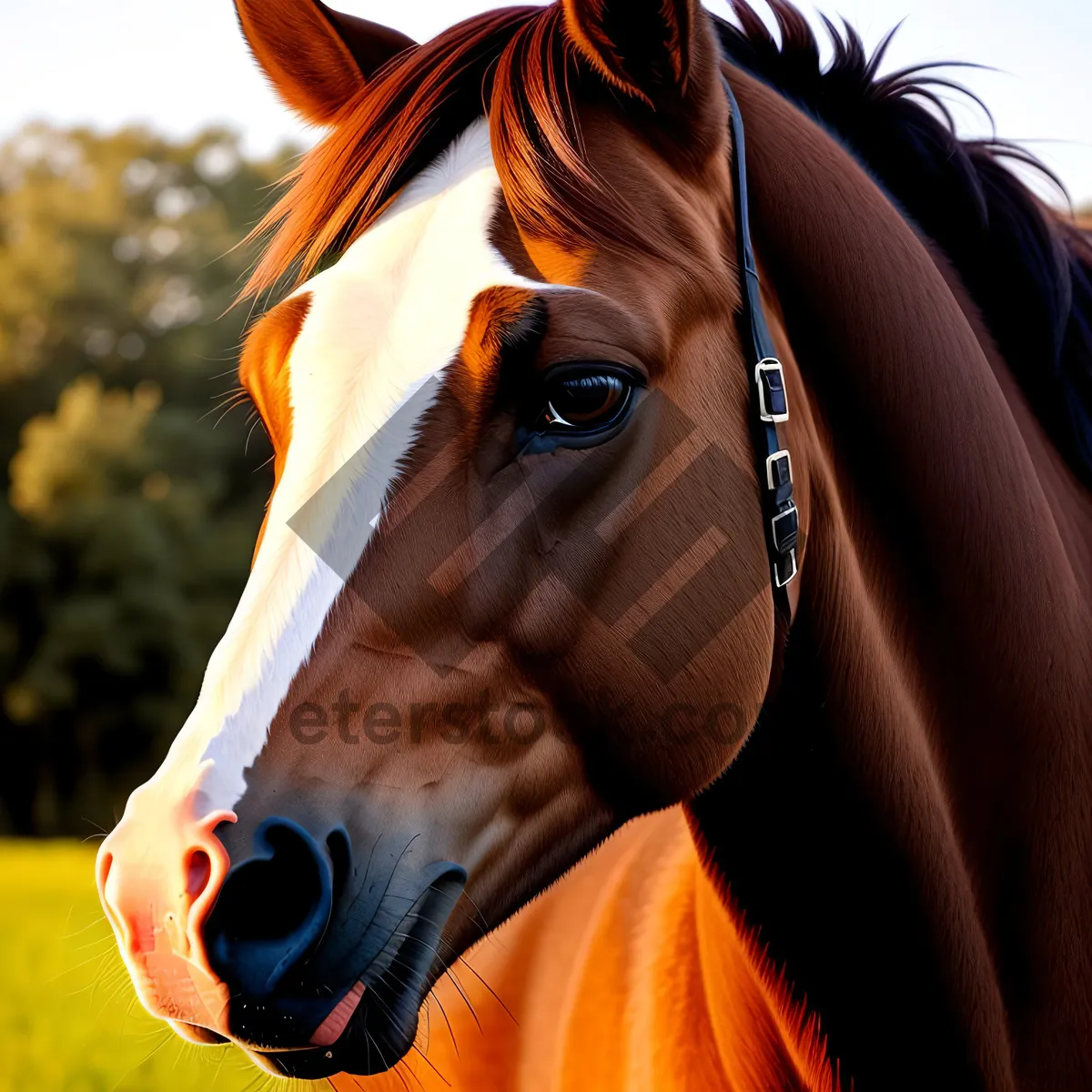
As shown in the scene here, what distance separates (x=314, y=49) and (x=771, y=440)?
132 cm

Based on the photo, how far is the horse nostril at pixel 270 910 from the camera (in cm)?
134

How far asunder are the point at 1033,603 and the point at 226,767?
148 cm

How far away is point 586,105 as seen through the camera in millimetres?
1925

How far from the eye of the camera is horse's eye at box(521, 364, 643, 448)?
167cm

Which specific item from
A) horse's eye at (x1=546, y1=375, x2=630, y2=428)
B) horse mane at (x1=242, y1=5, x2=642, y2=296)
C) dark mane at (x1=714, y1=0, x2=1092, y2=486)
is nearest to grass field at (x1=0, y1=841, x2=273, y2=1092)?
horse mane at (x1=242, y1=5, x2=642, y2=296)

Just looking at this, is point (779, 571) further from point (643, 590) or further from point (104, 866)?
point (104, 866)


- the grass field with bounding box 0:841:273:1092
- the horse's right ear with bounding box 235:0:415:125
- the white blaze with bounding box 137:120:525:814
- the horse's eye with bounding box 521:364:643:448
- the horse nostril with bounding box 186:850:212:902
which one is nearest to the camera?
the horse nostril with bounding box 186:850:212:902

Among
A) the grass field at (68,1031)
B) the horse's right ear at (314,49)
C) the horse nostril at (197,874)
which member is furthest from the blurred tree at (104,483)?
the horse nostril at (197,874)

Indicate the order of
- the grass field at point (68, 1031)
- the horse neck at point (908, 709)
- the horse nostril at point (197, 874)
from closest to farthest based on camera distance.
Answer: the horse nostril at point (197, 874) < the horse neck at point (908, 709) < the grass field at point (68, 1031)

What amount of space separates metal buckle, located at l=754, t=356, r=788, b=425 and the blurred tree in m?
22.8

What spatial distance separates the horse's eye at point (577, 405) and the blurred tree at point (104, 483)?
22826mm

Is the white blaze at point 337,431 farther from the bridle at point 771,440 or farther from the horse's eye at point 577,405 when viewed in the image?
the bridle at point 771,440

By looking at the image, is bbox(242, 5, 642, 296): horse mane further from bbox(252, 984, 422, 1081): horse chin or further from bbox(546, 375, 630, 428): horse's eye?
bbox(252, 984, 422, 1081): horse chin

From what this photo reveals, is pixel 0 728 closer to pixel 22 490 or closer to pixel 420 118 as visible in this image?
pixel 22 490
